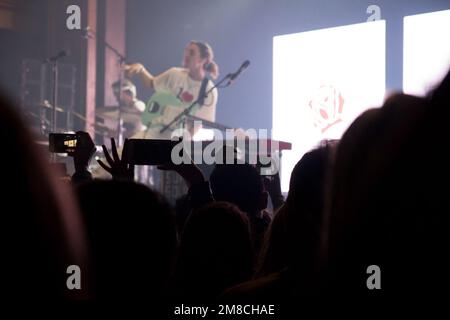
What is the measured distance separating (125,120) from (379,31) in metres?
3.74

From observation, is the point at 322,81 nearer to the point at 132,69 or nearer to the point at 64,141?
the point at 132,69

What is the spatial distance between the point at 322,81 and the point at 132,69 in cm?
317

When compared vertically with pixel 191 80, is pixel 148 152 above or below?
below

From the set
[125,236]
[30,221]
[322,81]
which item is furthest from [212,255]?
[322,81]

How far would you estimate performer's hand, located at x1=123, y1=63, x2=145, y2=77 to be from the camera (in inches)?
348

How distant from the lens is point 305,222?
1.20 meters

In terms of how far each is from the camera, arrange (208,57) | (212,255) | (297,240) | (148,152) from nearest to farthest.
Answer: (297,240) → (212,255) → (148,152) → (208,57)

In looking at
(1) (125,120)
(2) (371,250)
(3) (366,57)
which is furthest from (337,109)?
(2) (371,250)

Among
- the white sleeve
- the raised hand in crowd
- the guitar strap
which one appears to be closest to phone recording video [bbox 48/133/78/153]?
the raised hand in crowd

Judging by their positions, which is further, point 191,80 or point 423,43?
point 191,80

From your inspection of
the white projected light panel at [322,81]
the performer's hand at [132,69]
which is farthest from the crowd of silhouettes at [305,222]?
the performer's hand at [132,69]

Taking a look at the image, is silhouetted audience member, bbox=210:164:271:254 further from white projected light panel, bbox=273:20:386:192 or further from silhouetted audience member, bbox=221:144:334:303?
white projected light panel, bbox=273:20:386:192

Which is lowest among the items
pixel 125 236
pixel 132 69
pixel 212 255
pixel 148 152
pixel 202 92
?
pixel 212 255
